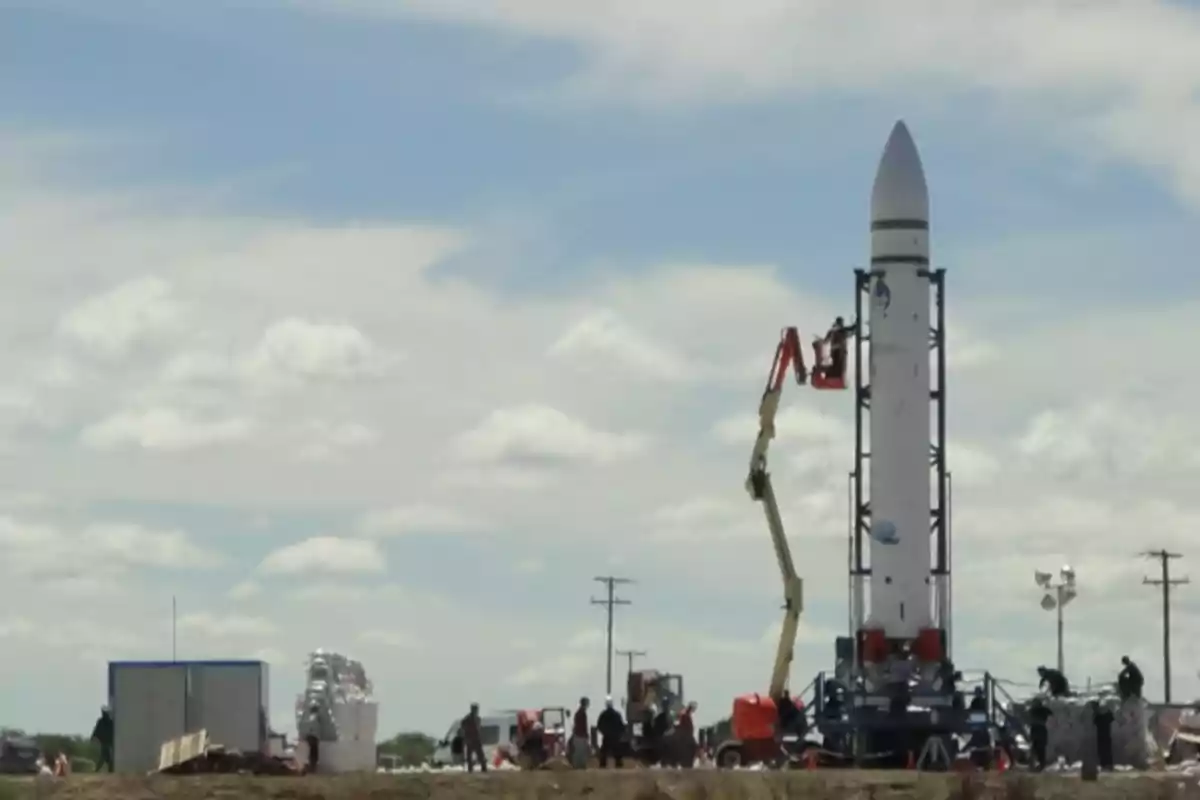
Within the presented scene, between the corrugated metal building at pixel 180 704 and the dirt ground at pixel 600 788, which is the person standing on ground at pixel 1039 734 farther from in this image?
the corrugated metal building at pixel 180 704

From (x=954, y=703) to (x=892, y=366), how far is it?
23.5 ft

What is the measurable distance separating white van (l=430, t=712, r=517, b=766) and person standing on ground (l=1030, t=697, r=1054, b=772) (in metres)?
12.2

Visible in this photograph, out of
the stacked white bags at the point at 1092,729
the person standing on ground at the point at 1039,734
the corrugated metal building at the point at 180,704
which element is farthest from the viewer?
the stacked white bags at the point at 1092,729

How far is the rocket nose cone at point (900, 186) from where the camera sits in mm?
53531

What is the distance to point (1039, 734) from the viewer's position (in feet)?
153

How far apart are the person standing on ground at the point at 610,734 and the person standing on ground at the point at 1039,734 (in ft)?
25.2

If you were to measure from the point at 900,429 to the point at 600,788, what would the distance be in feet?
59.6

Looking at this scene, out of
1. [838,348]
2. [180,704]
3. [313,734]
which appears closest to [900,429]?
[838,348]

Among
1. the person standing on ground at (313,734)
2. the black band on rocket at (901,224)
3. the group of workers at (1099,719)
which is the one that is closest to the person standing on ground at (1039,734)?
the group of workers at (1099,719)

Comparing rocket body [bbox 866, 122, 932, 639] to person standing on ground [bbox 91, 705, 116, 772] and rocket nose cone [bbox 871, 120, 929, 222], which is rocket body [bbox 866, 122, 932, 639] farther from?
person standing on ground [bbox 91, 705, 116, 772]

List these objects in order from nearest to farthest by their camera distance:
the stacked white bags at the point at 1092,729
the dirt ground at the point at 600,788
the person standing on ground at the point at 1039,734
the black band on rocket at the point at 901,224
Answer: the dirt ground at the point at 600,788, the person standing on ground at the point at 1039,734, the stacked white bags at the point at 1092,729, the black band on rocket at the point at 901,224

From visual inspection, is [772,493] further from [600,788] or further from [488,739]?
[600,788]

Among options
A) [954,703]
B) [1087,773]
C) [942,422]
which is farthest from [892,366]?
[1087,773]

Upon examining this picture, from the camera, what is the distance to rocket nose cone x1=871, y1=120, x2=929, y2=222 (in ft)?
176
